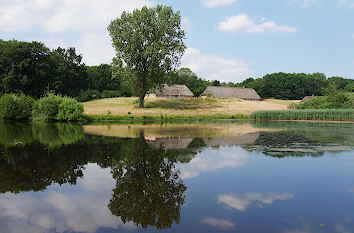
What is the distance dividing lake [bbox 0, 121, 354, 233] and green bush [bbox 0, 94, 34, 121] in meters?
32.0

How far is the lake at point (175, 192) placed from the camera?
18.5 ft

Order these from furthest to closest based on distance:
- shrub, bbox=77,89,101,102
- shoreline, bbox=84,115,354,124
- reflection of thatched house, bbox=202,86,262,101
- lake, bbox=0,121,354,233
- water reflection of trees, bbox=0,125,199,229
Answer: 1. reflection of thatched house, bbox=202,86,262,101
2. shrub, bbox=77,89,101,102
3. shoreline, bbox=84,115,354,124
4. water reflection of trees, bbox=0,125,199,229
5. lake, bbox=0,121,354,233

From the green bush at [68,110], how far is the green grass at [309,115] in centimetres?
2993

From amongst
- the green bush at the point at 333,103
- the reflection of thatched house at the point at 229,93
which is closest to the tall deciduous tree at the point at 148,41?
the green bush at the point at 333,103

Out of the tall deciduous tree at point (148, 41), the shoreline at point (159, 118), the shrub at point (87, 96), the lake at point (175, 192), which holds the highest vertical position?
the tall deciduous tree at point (148, 41)

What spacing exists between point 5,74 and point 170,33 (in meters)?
36.9

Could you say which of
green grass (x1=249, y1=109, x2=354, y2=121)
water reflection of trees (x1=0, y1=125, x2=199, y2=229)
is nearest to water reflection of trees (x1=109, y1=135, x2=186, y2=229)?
water reflection of trees (x1=0, y1=125, x2=199, y2=229)

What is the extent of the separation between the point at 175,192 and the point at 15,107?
41.6 meters

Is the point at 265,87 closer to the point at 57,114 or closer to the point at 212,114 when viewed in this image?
the point at 212,114

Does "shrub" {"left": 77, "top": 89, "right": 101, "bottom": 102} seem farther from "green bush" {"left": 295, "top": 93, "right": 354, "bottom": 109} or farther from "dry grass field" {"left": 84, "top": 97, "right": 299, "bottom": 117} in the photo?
"green bush" {"left": 295, "top": 93, "right": 354, "bottom": 109}

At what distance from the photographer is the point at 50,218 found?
19.7ft

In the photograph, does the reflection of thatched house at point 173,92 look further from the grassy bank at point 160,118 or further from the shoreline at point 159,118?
the shoreline at point 159,118

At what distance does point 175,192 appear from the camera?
297 inches

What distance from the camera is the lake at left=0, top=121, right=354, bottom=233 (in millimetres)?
5648
